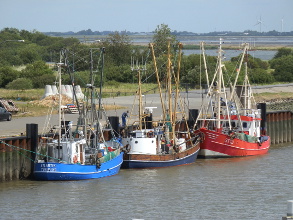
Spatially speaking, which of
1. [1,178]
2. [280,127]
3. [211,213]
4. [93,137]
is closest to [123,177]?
[93,137]

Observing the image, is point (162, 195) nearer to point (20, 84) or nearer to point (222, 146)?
point (222, 146)

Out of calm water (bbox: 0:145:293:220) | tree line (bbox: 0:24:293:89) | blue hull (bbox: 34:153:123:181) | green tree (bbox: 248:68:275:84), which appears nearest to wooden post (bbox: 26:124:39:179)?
blue hull (bbox: 34:153:123:181)

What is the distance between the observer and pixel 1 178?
45375mm

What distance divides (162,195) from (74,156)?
5831 mm

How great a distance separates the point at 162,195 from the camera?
43.8m

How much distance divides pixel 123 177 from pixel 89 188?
13.0ft

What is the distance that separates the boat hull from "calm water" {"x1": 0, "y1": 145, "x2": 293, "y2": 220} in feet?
1.51

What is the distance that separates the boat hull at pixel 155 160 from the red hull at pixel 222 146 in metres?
3.35

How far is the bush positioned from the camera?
307 feet

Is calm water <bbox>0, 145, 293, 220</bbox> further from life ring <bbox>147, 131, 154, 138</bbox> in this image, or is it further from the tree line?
the tree line

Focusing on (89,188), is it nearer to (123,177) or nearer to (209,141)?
(123,177)

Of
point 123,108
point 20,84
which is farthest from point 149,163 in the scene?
point 20,84

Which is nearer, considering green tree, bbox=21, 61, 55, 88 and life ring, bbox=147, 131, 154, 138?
life ring, bbox=147, 131, 154, 138

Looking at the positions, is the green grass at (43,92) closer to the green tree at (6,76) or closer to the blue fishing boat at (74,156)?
the green tree at (6,76)
